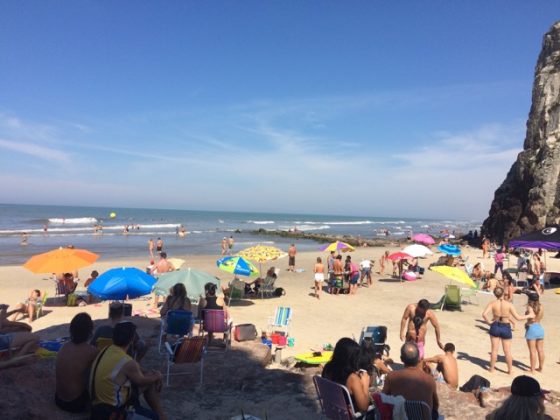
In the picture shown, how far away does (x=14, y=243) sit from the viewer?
34.3m

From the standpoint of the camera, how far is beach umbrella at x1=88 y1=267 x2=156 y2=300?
879 centimetres

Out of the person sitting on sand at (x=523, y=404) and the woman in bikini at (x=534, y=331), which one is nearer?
the person sitting on sand at (x=523, y=404)

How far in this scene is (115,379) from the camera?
13.3 ft

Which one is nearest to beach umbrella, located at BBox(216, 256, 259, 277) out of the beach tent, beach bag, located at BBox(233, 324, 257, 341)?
beach bag, located at BBox(233, 324, 257, 341)

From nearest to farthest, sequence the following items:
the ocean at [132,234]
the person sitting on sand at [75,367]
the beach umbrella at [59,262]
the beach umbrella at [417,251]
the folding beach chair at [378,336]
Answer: the person sitting on sand at [75,367] < the folding beach chair at [378,336] < the beach umbrella at [59,262] < the beach umbrella at [417,251] < the ocean at [132,234]

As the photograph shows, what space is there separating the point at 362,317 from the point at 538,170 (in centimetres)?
3208

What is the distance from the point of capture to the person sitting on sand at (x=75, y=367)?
14.7ft

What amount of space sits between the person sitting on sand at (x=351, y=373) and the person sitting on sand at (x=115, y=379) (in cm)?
180

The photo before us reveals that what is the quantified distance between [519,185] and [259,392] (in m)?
40.6

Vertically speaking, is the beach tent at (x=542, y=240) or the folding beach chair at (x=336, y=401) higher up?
the beach tent at (x=542, y=240)

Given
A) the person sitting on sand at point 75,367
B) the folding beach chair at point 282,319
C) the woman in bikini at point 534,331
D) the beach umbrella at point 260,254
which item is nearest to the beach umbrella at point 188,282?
the folding beach chair at point 282,319

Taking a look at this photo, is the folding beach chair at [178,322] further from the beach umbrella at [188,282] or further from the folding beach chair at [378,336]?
the folding beach chair at [378,336]

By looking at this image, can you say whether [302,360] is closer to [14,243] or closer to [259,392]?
[259,392]

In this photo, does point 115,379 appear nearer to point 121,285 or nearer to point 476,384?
point 476,384
